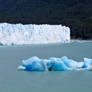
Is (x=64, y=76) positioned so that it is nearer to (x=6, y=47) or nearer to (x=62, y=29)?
(x=6, y=47)

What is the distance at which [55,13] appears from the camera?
57.8 meters

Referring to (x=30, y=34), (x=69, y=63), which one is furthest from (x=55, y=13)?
(x=69, y=63)

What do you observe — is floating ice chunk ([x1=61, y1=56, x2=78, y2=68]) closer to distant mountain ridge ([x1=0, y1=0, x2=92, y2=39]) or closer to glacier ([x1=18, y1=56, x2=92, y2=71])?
glacier ([x1=18, y1=56, x2=92, y2=71])

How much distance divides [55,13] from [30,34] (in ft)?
105

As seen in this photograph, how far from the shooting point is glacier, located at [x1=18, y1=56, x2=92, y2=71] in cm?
1264

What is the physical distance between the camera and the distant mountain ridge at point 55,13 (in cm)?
4541

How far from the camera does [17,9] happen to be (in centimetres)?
6756

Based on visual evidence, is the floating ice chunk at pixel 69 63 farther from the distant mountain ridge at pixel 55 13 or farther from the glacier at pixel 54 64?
the distant mountain ridge at pixel 55 13

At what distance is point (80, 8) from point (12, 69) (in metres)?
43.9

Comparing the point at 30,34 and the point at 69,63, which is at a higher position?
the point at 69,63

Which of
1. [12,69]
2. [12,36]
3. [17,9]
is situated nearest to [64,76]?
[12,69]

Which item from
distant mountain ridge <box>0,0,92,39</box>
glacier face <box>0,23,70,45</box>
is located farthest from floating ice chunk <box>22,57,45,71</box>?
distant mountain ridge <box>0,0,92,39</box>

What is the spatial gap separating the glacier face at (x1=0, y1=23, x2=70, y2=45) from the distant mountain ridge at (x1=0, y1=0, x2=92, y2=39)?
528 inches

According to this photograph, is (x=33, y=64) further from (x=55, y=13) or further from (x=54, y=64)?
(x=55, y=13)
